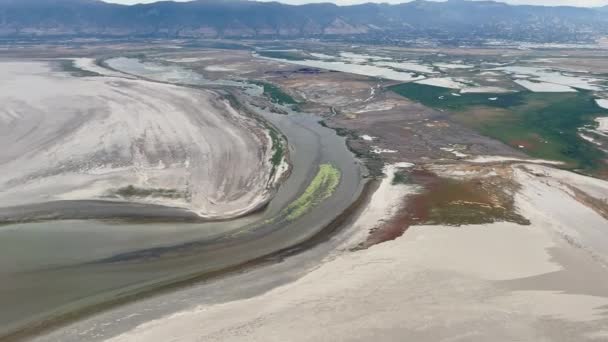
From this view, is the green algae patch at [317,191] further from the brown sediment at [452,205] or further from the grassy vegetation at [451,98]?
the grassy vegetation at [451,98]

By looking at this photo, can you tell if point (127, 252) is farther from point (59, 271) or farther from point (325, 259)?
point (325, 259)

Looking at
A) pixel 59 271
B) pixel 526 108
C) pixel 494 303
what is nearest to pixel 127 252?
pixel 59 271

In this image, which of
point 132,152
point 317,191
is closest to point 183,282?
point 317,191

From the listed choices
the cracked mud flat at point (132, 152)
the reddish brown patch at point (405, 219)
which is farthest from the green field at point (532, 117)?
the cracked mud flat at point (132, 152)

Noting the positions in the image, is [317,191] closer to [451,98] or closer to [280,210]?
[280,210]

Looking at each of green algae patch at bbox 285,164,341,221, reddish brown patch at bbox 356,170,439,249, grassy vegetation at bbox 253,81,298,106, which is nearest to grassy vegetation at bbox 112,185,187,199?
green algae patch at bbox 285,164,341,221

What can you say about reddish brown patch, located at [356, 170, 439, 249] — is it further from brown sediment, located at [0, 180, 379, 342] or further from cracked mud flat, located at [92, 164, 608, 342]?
brown sediment, located at [0, 180, 379, 342]
